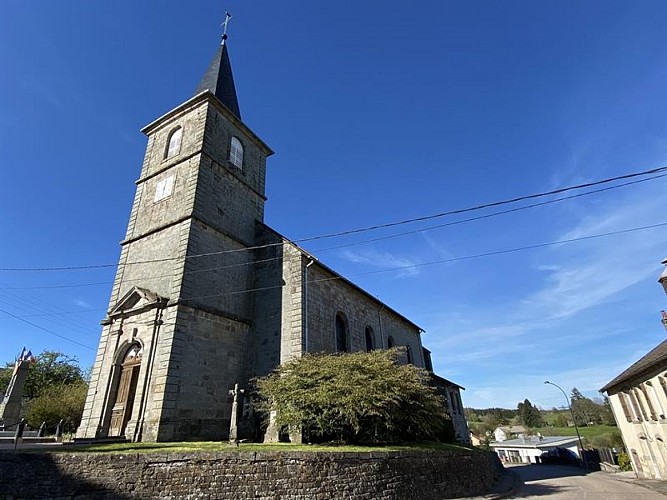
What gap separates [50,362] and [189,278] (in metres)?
30.6

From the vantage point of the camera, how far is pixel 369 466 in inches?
381

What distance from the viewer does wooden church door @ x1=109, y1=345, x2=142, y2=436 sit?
1375 centimetres

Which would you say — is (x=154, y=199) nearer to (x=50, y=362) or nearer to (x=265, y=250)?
(x=265, y=250)

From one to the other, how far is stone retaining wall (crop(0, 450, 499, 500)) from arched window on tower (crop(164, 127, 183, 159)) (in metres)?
15.2

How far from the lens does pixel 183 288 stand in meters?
14.6

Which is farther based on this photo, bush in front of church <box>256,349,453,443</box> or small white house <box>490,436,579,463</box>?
small white house <box>490,436,579,463</box>

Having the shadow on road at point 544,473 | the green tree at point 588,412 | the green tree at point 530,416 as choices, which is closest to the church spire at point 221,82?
the shadow on road at point 544,473

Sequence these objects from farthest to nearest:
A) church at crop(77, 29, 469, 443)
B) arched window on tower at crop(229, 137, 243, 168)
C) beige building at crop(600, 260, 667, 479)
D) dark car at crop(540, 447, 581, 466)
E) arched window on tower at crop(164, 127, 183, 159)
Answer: dark car at crop(540, 447, 581, 466), arched window on tower at crop(229, 137, 243, 168), arched window on tower at crop(164, 127, 183, 159), beige building at crop(600, 260, 667, 479), church at crop(77, 29, 469, 443)

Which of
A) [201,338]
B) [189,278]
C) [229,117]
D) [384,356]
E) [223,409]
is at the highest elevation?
[229,117]

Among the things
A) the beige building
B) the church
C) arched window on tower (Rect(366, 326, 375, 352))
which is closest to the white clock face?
the church

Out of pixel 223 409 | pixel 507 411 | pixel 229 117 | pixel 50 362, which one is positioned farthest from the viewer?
pixel 507 411

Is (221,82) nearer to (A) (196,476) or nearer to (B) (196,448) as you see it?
(B) (196,448)

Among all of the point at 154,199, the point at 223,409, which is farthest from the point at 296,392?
the point at 154,199

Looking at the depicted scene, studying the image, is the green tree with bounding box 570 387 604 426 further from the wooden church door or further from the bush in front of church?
the wooden church door
